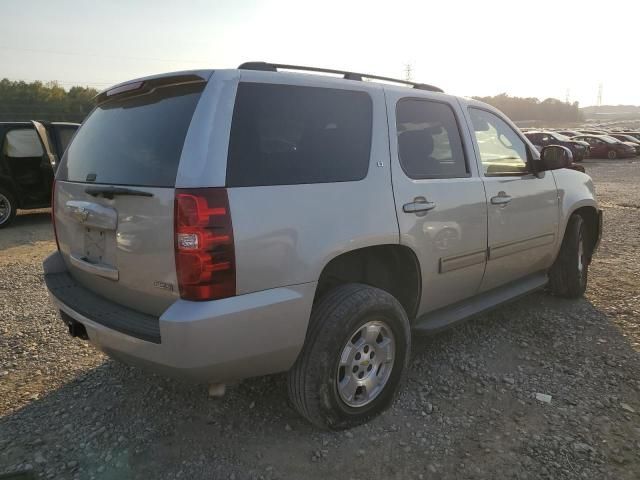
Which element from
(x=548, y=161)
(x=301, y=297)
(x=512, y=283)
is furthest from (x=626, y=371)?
(x=301, y=297)

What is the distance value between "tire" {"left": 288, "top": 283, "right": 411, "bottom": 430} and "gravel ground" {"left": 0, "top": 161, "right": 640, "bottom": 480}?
148 millimetres

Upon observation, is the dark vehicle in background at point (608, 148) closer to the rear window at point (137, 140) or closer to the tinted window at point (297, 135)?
the tinted window at point (297, 135)

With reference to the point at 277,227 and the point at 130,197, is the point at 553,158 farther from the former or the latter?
the point at 130,197

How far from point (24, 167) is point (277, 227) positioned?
8.27 metres

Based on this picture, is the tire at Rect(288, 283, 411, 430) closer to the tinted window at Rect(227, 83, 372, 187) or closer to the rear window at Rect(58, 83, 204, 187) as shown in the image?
the tinted window at Rect(227, 83, 372, 187)

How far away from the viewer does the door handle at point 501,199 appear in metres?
3.51

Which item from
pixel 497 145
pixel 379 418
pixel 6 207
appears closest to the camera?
pixel 379 418

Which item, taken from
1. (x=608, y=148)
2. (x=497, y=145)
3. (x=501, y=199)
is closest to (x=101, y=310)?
(x=501, y=199)

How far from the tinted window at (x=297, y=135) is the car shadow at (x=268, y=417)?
4.65 feet

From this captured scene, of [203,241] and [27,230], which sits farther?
[27,230]

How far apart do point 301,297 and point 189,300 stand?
1.75ft

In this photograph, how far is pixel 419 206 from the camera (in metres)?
2.95

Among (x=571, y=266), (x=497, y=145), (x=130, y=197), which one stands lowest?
(x=571, y=266)

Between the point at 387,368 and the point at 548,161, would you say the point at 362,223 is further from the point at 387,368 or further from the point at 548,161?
the point at 548,161
